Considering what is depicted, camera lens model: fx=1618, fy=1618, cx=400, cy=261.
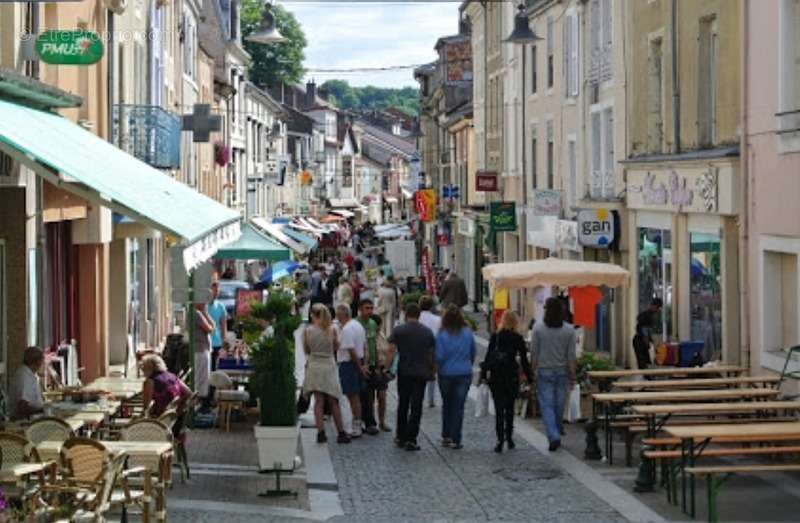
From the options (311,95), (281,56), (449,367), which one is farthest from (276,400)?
(311,95)

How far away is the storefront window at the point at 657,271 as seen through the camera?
1046 inches

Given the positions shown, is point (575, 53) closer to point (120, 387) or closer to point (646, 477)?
point (120, 387)

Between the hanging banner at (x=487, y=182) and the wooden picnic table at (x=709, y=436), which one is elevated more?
the hanging banner at (x=487, y=182)

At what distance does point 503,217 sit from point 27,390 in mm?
28595

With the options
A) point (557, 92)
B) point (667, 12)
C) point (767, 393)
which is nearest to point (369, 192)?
point (557, 92)

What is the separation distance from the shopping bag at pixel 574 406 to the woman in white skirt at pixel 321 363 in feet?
10.7

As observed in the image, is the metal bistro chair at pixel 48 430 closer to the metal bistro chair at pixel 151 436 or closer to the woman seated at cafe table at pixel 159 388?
the metal bistro chair at pixel 151 436

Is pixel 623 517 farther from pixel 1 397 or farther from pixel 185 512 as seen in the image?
pixel 1 397

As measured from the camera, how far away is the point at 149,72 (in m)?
32.6

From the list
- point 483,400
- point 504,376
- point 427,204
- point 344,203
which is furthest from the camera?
point 344,203

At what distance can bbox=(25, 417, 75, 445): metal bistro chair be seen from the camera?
13.2 metres

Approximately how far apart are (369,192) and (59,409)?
131376mm

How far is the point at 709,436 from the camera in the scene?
13.8m

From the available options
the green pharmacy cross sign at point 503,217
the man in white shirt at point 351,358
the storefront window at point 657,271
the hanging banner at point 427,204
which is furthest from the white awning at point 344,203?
the man in white shirt at point 351,358
